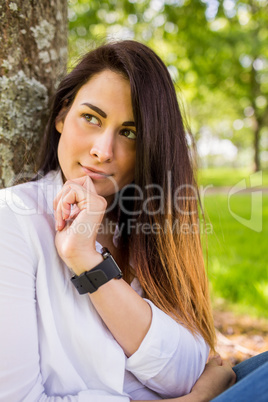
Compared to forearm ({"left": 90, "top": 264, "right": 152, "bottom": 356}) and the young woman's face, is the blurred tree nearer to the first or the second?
the young woman's face

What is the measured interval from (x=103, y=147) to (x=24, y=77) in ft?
2.41

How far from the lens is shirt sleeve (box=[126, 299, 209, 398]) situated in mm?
1524

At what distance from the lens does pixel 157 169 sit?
1.94 meters

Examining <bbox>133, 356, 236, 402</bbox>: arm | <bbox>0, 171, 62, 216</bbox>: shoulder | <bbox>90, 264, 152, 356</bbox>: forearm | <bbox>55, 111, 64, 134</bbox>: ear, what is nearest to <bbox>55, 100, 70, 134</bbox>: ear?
<bbox>55, 111, 64, 134</bbox>: ear

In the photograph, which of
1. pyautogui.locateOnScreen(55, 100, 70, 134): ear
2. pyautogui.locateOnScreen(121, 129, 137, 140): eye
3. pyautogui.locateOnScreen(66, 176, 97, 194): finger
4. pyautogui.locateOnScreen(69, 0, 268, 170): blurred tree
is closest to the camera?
pyautogui.locateOnScreen(66, 176, 97, 194): finger

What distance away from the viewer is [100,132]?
5.77 ft

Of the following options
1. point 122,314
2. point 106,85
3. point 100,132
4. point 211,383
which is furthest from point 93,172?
point 211,383

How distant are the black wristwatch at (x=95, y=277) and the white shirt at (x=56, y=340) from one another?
0.10 metres

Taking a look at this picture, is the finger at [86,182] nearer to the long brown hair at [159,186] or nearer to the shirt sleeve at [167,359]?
the long brown hair at [159,186]

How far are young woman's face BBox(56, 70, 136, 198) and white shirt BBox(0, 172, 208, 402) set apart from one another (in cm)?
27

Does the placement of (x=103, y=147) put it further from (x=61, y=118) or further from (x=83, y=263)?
(x=83, y=263)

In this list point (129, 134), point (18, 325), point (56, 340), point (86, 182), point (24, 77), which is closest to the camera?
point (18, 325)

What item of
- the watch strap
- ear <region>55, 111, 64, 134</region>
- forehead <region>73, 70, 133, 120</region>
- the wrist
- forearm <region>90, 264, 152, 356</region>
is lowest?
forearm <region>90, 264, 152, 356</region>

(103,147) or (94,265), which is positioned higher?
(103,147)
